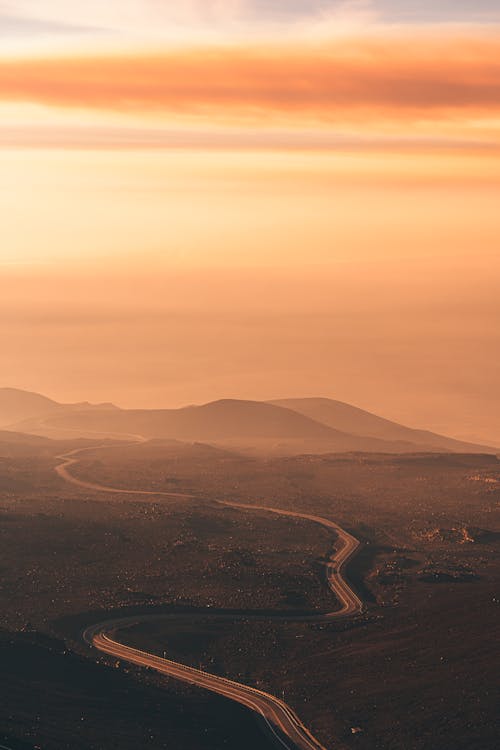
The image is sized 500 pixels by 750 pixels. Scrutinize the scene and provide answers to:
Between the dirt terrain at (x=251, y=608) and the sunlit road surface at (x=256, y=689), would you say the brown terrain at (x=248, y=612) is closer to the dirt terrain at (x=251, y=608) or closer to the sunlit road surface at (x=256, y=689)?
the dirt terrain at (x=251, y=608)

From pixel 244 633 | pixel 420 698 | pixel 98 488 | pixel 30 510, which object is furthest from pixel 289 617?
pixel 98 488

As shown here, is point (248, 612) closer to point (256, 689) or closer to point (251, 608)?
point (251, 608)

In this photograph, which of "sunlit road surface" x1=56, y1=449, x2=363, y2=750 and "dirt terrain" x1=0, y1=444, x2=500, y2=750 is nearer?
"sunlit road surface" x1=56, y1=449, x2=363, y2=750

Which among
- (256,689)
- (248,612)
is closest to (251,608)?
(248,612)

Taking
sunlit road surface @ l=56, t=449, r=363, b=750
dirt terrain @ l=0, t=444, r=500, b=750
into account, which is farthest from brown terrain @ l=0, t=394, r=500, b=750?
sunlit road surface @ l=56, t=449, r=363, b=750

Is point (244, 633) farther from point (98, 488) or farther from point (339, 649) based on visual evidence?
point (98, 488)

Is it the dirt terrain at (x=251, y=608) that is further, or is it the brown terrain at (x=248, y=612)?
the dirt terrain at (x=251, y=608)

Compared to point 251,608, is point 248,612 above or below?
below

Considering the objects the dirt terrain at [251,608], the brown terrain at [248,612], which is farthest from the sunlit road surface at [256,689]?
the dirt terrain at [251,608]

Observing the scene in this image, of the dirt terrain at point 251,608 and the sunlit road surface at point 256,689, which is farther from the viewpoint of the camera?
the dirt terrain at point 251,608

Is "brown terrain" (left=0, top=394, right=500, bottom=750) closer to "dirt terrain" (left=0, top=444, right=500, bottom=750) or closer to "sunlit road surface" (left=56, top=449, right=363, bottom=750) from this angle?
"dirt terrain" (left=0, top=444, right=500, bottom=750)

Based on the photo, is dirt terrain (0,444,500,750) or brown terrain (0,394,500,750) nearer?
brown terrain (0,394,500,750)
